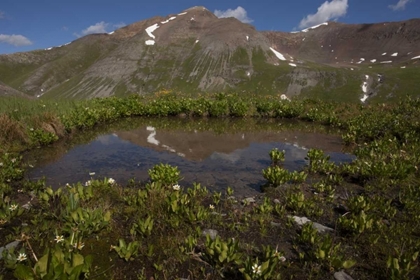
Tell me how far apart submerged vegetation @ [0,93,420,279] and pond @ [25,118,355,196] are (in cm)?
121

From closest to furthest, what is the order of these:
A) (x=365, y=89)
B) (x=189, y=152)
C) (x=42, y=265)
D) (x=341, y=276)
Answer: (x=42, y=265) < (x=341, y=276) < (x=189, y=152) < (x=365, y=89)

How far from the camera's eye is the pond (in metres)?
9.66

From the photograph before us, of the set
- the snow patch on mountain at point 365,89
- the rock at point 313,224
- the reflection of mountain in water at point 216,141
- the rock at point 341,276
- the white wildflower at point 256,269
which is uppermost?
the snow patch on mountain at point 365,89

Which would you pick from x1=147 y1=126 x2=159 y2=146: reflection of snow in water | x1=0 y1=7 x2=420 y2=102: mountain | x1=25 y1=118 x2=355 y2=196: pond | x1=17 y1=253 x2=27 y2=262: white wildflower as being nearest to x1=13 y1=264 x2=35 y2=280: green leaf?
x1=17 y1=253 x2=27 y2=262: white wildflower

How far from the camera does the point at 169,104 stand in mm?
25609

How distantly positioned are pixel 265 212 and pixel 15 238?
16.5ft

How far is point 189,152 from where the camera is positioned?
13102 mm

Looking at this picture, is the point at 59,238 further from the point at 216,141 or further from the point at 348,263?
the point at 216,141

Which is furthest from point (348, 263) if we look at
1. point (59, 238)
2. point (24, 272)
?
point (59, 238)

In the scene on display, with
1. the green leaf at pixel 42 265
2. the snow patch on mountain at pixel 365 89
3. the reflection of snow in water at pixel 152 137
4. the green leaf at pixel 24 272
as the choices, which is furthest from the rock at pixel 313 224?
the snow patch on mountain at pixel 365 89

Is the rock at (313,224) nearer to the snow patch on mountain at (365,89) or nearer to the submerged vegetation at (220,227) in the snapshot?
Answer: the submerged vegetation at (220,227)

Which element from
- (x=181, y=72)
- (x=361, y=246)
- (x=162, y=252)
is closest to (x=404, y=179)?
(x=361, y=246)

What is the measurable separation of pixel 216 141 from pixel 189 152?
9.35ft

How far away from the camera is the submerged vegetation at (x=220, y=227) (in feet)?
14.7
